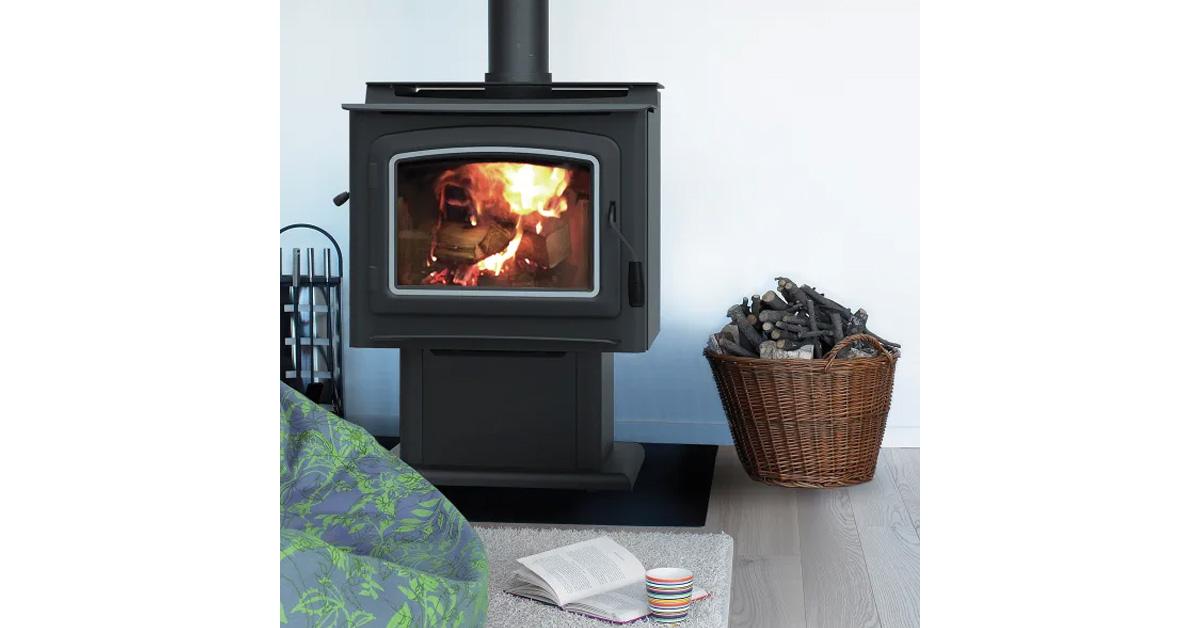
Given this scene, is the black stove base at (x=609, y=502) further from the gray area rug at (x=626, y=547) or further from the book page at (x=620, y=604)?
the book page at (x=620, y=604)

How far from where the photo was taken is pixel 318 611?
58.9 inches

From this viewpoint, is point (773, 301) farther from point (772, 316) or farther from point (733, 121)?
point (733, 121)

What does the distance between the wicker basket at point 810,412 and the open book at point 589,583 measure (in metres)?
0.89

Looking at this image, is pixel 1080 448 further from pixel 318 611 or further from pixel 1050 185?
pixel 318 611

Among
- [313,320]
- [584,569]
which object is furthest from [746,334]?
[313,320]

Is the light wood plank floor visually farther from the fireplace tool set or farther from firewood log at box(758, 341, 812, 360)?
the fireplace tool set

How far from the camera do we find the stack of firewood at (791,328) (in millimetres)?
3076

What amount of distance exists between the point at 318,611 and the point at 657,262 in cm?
186

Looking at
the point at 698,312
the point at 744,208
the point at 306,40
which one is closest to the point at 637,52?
the point at 744,208

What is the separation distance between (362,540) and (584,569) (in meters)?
0.44

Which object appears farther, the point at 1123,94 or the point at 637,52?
the point at 637,52

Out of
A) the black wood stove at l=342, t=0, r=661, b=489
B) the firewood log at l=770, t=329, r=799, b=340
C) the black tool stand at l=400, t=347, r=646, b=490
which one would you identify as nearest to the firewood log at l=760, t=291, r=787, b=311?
the firewood log at l=770, t=329, r=799, b=340

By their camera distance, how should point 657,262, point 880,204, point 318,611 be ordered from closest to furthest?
point 318,611, point 657,262, point 880,204

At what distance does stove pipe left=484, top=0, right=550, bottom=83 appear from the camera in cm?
315
